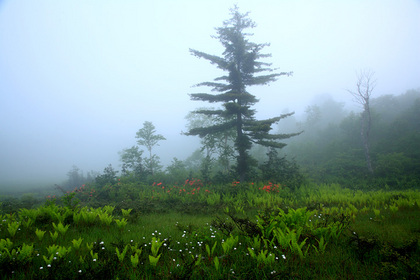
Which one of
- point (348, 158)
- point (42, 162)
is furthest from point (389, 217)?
point (42, 162)

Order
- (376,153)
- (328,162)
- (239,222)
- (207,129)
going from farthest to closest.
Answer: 1. (328,162)
2. (376,153)
3. (207,129)
4. (239,222)

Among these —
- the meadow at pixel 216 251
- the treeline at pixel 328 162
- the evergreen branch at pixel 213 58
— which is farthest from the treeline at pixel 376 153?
the evergreen branch at pixel 213 58

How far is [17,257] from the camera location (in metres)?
2.35

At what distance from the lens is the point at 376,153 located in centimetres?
1596

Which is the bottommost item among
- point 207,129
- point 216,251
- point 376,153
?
point 216,251

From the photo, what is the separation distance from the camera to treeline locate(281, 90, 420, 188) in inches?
475

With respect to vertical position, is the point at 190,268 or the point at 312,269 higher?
the point at 190,268

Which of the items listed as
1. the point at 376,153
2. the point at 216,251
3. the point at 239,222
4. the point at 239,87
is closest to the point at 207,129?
the point at 239,87

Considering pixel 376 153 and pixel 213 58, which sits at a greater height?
pixel 213 58

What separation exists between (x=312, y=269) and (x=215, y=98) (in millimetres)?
10681

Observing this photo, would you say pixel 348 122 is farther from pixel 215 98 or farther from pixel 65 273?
pixel 65 273

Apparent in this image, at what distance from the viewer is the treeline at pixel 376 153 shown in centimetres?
1207

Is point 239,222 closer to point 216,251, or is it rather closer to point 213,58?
point 216,251

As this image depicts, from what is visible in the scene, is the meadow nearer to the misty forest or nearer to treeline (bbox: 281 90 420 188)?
the misty forest
